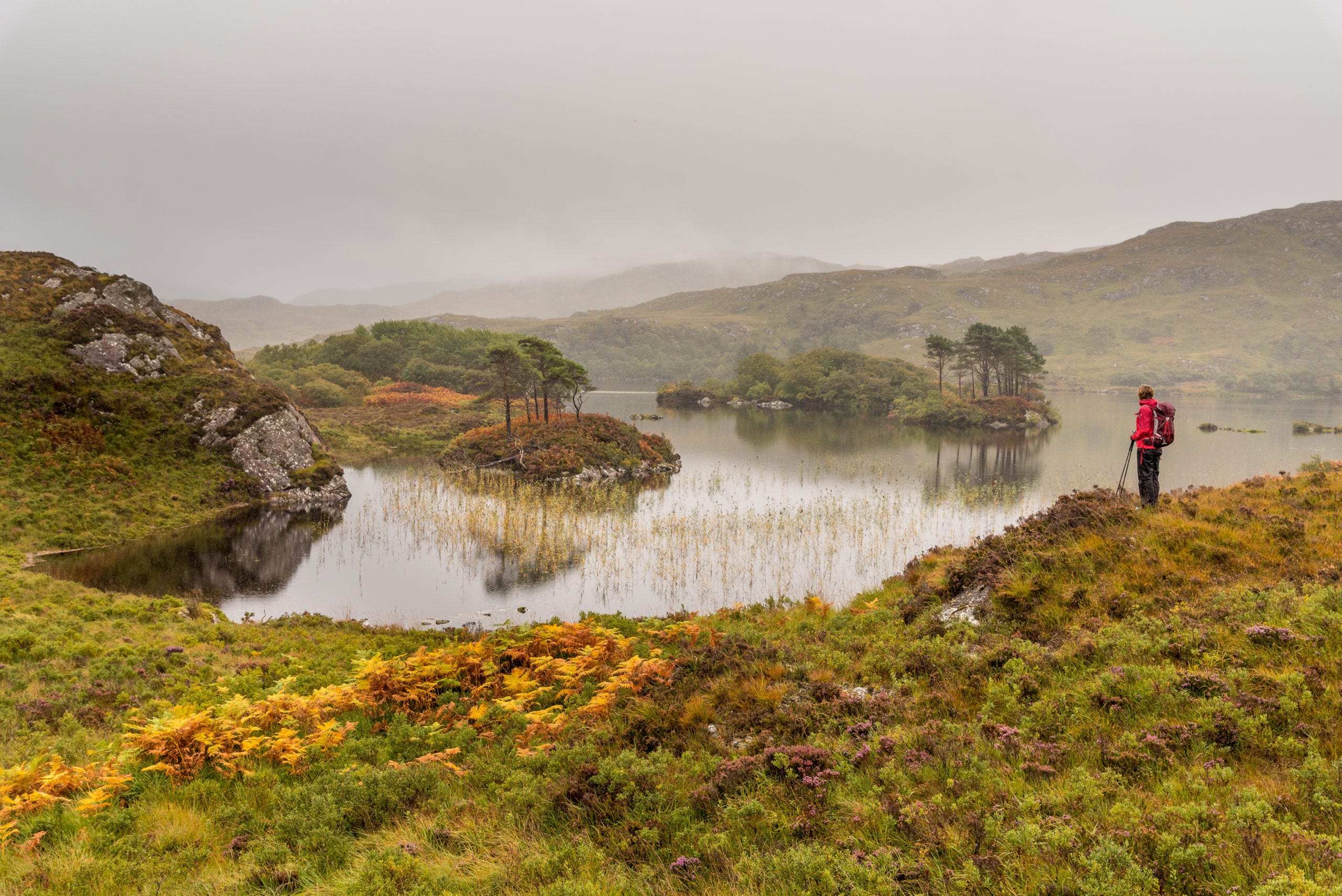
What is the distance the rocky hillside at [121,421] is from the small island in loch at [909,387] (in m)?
71.7

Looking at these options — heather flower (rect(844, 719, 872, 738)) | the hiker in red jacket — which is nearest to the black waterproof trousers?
the hiker in red jacket

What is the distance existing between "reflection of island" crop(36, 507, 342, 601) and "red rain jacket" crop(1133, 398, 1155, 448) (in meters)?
25.8

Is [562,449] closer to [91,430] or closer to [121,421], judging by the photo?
[121,421]

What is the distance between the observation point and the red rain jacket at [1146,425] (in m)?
14.0

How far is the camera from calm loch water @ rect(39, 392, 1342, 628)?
20.2m

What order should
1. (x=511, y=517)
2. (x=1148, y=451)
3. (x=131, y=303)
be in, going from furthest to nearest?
(x=131, y=303), (x=511, y=517), (x=1148, y=451)

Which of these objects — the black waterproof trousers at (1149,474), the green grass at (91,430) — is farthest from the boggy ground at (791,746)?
the green grass at (91,430)

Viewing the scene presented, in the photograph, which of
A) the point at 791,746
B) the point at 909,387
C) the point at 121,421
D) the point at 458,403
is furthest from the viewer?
the point at 909,387

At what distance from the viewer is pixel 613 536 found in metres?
27.0

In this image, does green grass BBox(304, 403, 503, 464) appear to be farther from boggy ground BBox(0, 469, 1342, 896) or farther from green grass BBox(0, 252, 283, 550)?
boggy ground BBox(0, 469, 1342, 896)

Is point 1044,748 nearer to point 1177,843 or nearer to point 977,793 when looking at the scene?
point 977,793

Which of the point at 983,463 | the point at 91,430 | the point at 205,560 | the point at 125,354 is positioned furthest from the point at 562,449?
the point at 983,463

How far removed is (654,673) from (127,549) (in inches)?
931

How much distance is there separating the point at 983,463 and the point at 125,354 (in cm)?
5692
